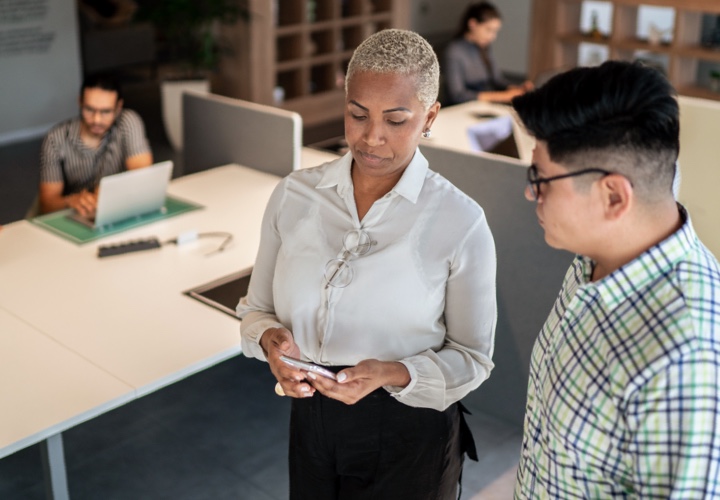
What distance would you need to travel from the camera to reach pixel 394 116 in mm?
1611

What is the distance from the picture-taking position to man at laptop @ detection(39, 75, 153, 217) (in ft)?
12.0

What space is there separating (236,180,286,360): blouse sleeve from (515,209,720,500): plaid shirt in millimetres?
688

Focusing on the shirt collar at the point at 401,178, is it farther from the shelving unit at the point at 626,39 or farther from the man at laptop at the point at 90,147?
the shelving unit at the point at 626,39

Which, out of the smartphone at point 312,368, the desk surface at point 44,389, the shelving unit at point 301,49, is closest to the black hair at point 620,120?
the smartphone at point 312,368

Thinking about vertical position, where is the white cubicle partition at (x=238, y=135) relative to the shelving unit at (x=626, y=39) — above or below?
below

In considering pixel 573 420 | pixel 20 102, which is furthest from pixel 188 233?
pixel 20 102

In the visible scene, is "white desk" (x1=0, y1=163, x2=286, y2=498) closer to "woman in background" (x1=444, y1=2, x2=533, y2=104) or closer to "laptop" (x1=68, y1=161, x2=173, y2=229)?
"laptop" (x1=68, y1=161, x2=173, y2=229)

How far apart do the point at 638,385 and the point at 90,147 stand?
3.14 metres

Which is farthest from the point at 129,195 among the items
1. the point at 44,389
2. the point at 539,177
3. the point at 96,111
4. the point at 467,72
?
the point at 467,72

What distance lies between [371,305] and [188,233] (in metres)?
1.73

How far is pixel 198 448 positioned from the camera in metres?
3.17

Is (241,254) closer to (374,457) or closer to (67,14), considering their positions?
(374,457)

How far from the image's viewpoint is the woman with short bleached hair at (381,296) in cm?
162

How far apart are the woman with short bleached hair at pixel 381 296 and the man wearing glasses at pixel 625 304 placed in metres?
0.42
